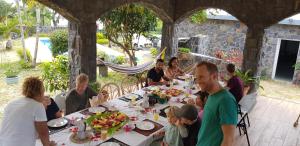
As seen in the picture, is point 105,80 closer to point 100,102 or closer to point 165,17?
point 165,17

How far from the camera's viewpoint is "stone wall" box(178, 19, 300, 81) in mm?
7468

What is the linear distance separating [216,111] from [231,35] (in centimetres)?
702

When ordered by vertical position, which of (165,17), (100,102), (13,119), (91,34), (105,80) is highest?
(165,17)

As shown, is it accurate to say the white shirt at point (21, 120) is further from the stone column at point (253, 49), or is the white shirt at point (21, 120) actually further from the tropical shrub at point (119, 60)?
the tropical shrub at point (119, 60)

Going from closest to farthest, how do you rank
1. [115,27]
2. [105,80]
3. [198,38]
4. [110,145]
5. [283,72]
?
[110,145], [115,27], [105,80], [198,38], [283,72]

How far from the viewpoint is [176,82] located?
4.20 metres

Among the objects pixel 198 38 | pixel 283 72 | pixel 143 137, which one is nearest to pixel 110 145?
pixel 143 137

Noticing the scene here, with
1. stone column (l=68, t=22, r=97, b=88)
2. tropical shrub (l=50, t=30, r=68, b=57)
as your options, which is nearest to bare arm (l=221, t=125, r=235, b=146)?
stone column (l=68, t=22, r=97, b=88)

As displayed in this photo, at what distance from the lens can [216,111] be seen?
154cm

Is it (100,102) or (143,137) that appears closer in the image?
(143,137)

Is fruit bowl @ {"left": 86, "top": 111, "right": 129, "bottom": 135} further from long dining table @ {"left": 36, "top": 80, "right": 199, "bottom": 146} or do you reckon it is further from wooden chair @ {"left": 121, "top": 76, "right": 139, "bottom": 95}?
wooden chair @ {"left": 121, "top": 76, "right": 139, "bottom": 95}

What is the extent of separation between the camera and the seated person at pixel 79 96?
293 centimetres

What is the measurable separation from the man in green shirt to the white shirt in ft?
3.78

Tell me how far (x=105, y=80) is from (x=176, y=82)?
330 cm
